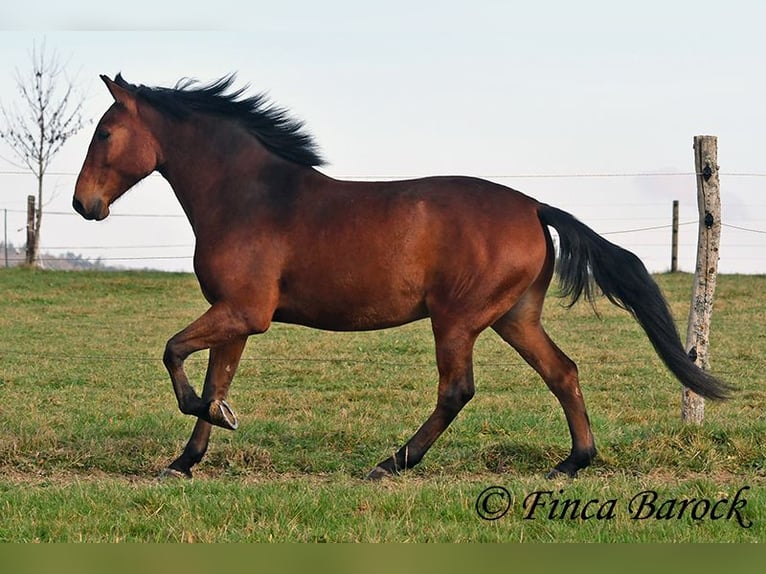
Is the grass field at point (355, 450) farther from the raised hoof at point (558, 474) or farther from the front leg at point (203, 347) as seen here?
the front leg at point (203, 347)

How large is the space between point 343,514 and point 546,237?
2.46 metres

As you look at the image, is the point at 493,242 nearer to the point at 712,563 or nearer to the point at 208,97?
the point at 208,97

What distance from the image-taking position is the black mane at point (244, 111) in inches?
267

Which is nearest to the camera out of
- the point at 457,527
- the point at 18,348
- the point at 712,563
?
the point at 712,563

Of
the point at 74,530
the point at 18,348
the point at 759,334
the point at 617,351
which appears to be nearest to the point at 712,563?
the point at 74,530

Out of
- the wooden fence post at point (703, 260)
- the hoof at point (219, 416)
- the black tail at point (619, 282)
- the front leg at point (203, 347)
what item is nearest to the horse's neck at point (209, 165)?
the front leg at point (203, 347)

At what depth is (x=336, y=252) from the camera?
6.36 meters

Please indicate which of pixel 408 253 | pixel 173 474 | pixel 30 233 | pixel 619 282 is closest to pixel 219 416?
pixel 173 474

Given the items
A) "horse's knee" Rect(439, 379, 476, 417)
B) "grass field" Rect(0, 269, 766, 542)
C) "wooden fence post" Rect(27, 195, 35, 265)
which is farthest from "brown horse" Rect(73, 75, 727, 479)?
"wooden fence post" Rect(27, 195, 35, 265)

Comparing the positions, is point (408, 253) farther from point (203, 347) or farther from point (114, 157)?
point (114, 157)

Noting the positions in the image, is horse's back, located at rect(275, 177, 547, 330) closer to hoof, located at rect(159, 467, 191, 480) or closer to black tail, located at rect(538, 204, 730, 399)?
black tail, located at rect(538, 204, 730, 399)

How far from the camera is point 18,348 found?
14297mm

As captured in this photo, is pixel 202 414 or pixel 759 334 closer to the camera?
pixel 202 414

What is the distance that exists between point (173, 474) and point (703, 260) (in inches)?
175
